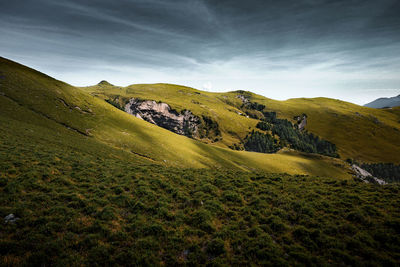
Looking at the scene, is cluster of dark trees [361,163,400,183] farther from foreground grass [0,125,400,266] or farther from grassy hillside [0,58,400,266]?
grassy hillside [0,58,400,266]

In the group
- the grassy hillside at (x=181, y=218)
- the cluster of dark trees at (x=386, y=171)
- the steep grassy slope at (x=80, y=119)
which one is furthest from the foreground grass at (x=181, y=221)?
the cluster of dark trees at (x=386, y=171)

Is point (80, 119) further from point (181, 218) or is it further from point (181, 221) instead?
point (181, 221)

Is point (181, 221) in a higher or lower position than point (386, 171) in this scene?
higher

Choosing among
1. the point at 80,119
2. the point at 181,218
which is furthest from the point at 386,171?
the point at 80,119

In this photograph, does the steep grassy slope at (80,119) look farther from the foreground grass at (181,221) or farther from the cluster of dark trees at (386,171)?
the cluster of dark trees at (386,171)

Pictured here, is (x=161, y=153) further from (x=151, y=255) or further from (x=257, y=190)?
(x=151, y=255)

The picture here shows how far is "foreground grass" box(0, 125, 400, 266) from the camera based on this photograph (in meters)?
8.73

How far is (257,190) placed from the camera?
18.6 metres

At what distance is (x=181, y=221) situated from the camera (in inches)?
484

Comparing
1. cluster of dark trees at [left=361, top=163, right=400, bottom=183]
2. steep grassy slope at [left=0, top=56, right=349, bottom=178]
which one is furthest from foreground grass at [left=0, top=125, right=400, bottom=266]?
cluster of dark trees at [left=361, top=163, right=400, bottom=183]

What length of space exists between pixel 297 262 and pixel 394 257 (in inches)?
211

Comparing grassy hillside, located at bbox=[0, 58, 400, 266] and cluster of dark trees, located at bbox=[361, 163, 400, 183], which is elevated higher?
grassy hillside, located at bbox=[0, 58, 400, 266]

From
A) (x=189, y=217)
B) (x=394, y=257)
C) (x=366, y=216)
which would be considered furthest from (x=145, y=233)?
(x=366, y=216)

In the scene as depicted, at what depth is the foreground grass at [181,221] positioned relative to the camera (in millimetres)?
8727
